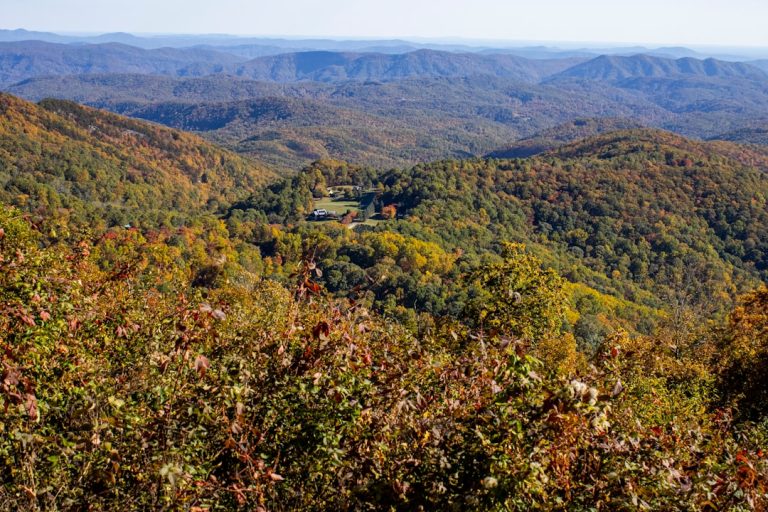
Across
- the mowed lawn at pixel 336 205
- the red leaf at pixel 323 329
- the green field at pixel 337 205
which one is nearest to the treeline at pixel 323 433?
the red leaf at pixel 323 329

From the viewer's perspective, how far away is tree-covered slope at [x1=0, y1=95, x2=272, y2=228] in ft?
373

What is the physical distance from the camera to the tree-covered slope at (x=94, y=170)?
373ft

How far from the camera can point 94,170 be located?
151 metres

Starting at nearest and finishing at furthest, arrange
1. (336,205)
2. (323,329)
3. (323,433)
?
(323,329) < (323,433) < (336,205)

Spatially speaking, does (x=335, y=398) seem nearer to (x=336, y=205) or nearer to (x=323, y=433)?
(x=323, y=433)

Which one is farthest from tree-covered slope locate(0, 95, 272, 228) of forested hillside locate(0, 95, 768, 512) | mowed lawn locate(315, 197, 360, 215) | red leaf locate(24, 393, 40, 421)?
red leaf locate(24, 393, 40, 421)

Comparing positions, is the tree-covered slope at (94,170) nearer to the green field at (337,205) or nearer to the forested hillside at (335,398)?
the green field at (337,205)

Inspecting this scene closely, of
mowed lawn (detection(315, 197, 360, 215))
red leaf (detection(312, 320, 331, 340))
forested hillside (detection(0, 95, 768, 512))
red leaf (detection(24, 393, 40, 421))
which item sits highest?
red leaf (detection(312, 320, 331, 340))

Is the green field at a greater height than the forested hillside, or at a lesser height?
lesser

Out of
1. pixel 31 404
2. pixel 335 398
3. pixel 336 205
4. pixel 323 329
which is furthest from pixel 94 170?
pixel 323 329

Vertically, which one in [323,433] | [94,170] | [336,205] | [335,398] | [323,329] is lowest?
[336,205]

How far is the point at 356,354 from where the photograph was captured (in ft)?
23.3

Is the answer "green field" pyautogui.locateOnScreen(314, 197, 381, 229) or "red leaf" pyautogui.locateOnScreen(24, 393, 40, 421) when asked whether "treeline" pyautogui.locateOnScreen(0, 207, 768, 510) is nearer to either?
"red leaf" pyautogui.locateOnScreen(24, 393, 40, 421)

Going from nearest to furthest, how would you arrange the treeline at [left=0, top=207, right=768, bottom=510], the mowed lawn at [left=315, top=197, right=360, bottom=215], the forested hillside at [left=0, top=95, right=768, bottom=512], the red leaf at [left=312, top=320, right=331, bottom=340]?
the treeline at [left=0, top=207, right=768, bottom=510]
the forested hillside at [left=0, top=95, right=768, bottom=512]
the red leaf at [left=312, top=320, right=331, bottom=340]
the mowed lawn at [left=315, top=197, right=360, bottom=215]
